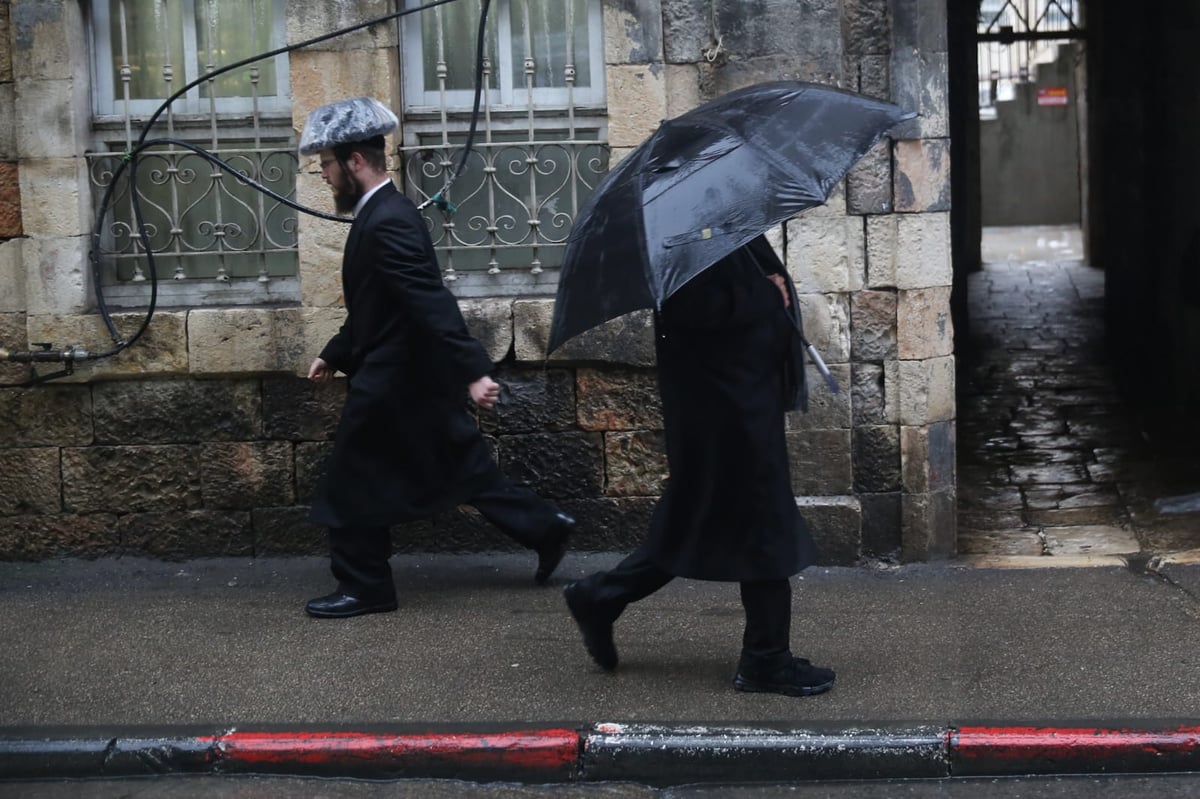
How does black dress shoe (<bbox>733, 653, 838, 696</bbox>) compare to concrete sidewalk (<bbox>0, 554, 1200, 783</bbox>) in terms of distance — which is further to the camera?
black dress shoe (<bbox>733, 653, 838, 696</bbox>)

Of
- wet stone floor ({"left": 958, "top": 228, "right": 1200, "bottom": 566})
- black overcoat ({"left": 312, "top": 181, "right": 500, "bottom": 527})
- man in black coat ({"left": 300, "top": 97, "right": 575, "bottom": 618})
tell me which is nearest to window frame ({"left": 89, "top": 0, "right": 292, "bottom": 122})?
man in black coat ({"left": 300, "top": 97, "right": 575, "bottom": 618})

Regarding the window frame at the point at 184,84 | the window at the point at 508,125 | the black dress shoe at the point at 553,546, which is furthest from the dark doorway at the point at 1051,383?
the window frame at the point at 184,84

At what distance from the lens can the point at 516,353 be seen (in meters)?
6.78

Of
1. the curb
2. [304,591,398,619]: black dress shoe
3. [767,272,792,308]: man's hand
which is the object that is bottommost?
the curb

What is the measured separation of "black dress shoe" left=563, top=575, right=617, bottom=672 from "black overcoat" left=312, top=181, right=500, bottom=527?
2.94 feet

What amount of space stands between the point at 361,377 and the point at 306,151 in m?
0.84

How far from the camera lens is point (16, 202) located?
22.6 feet

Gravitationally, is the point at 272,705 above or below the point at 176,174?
below

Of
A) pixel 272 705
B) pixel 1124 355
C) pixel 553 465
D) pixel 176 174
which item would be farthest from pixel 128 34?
pixel 1124 355

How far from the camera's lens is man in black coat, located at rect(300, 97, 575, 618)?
5750mm

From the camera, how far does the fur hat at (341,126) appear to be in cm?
574

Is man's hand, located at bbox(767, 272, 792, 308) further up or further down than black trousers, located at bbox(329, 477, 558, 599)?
further up

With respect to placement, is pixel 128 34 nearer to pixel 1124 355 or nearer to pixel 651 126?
pixel 651 126

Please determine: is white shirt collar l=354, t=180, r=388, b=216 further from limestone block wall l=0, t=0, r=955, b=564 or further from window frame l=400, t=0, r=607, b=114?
window frame l=400, t=0, r=607, b=114
